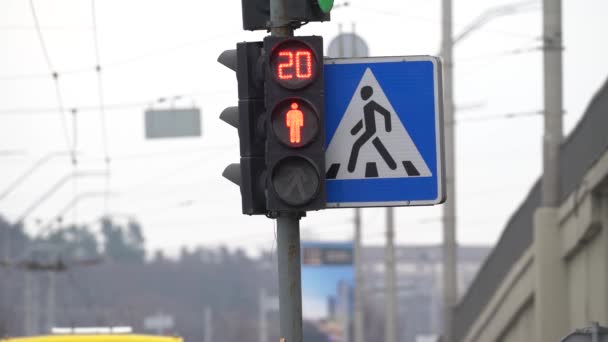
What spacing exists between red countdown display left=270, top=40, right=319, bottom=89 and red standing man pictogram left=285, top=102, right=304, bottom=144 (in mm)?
156

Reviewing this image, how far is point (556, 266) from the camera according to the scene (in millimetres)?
29188

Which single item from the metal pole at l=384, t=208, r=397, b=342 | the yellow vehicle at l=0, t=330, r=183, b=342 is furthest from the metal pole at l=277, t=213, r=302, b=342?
the metal pole at l=384, t=208, r=397, b=342

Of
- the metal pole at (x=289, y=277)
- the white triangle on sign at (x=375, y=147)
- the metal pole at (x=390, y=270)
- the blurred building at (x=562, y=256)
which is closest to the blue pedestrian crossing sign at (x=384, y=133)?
the white triangle on sign at (x=375, y=147)

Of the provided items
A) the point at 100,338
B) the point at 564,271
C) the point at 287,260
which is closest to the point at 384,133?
the point at 287,260

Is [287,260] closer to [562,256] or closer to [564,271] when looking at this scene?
[562,256]

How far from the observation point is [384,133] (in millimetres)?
12305

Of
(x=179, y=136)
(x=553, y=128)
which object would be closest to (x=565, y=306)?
(x=553, y=128)

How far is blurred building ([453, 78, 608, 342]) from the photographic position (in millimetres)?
26406

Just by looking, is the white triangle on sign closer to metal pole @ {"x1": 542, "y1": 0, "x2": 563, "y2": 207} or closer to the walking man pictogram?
the walking man pictogram

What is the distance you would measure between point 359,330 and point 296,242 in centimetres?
6192

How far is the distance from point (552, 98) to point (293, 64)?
59.1ft

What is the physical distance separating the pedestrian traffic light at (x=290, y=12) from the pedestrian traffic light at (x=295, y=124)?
372mm

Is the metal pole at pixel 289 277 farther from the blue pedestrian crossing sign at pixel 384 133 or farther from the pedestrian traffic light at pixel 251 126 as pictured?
the blue pedestrian crossing sign at pixel 384 133

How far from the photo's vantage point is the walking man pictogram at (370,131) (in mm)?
12305
